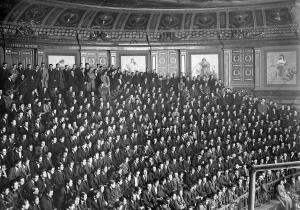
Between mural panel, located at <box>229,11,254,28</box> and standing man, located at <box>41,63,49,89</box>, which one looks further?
mural panel, located at <box>229,11,254,28</box>

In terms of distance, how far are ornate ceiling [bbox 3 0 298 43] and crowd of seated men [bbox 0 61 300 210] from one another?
2.87ft

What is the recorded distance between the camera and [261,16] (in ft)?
35.4

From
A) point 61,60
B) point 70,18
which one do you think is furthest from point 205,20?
point 61,60

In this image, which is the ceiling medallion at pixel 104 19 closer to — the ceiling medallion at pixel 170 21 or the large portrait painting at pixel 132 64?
the large portrait painting at pixel 132 64

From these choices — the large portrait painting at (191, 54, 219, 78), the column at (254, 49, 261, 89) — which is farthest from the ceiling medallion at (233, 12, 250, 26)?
the column at (254, 49, 261, 89)

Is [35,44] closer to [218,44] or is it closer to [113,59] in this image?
[113,59]

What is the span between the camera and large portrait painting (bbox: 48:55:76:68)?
8.54 meters

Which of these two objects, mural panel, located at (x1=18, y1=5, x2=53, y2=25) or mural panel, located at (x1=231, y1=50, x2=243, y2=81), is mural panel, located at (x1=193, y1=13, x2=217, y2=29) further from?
mural panel, located at (x1=18, y1=5, x2=53, y2=25)

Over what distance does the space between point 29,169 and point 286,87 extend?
684 cm

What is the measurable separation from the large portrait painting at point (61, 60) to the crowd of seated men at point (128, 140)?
16 centimetres

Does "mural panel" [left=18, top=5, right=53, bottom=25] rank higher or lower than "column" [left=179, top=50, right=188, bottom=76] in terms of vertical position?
higher

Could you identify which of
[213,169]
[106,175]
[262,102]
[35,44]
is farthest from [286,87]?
[35,44]

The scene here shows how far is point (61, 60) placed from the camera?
872 centimetres

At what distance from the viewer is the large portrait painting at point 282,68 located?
35.9 feet
